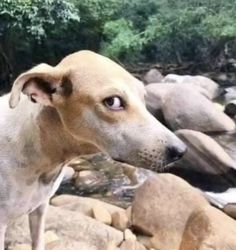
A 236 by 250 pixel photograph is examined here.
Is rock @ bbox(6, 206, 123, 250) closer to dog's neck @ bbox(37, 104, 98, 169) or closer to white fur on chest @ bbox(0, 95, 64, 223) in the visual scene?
white fur on chest @ bbox(0, 95, 64, 223)

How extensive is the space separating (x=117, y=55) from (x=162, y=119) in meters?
5.02

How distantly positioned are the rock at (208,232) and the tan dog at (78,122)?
58.7 inches

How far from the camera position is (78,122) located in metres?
2.15

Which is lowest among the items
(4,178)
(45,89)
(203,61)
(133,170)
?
(203,61)

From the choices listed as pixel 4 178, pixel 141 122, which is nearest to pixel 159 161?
pixel 141 122

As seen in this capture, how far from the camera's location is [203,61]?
14.6 m

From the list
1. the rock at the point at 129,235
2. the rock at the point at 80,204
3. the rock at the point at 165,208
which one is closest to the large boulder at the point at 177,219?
the rock at the point at 165,208

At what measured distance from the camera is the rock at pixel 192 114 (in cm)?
827

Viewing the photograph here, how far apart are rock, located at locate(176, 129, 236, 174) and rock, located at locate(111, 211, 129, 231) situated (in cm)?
189

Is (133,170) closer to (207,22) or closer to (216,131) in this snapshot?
(216,131)

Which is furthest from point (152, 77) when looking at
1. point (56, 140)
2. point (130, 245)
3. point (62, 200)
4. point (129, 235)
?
point (56, 140)

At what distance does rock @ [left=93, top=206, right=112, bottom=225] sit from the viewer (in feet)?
14.3

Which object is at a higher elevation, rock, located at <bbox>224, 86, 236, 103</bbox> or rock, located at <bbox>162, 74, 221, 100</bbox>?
rock, located at <bbox>162, 74, 221, 100</bbox>

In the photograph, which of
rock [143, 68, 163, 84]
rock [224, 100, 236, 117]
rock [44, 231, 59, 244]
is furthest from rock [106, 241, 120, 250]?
rock [143, 68, 163, 84]
